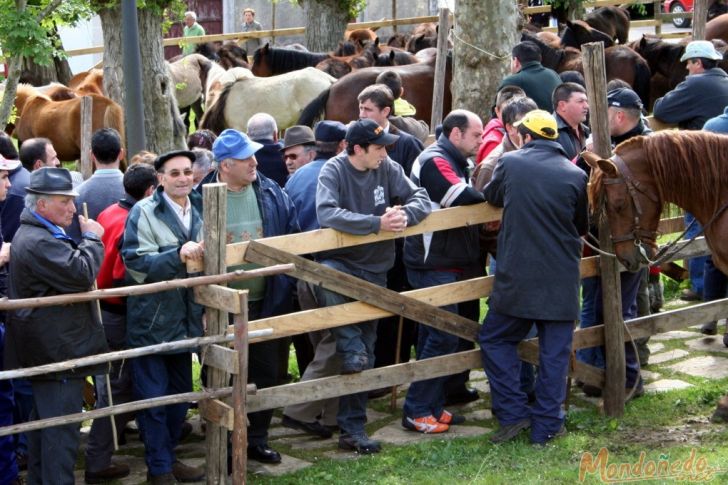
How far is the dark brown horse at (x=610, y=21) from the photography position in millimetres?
20891

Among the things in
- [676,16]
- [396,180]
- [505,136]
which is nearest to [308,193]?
[396,180]

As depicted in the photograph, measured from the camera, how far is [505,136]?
295 inches

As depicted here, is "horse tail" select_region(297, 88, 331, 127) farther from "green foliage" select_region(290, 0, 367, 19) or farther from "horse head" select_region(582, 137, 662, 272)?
"green foliage" select_region(290, 0, 367, 19)

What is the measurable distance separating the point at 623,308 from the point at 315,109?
763cm

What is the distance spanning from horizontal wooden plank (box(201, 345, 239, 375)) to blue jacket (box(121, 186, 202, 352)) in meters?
0.17

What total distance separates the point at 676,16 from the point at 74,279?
22289 mm

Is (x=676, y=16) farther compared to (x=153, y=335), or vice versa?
(x=676, y=16)

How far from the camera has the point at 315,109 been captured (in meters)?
14.3

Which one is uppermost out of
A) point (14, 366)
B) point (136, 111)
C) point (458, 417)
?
point (136, 111)

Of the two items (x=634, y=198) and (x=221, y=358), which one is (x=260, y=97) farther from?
(x=221, y=358)

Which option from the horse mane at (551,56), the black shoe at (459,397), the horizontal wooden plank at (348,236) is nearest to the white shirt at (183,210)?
the horizontal wooden plank at (348,236)

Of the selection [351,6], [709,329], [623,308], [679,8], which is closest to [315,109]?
[709,329]

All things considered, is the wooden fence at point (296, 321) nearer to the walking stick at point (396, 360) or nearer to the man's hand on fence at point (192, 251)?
the man's hand on fence at point (192, 251)

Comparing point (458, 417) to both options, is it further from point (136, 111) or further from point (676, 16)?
point (676, 16)
